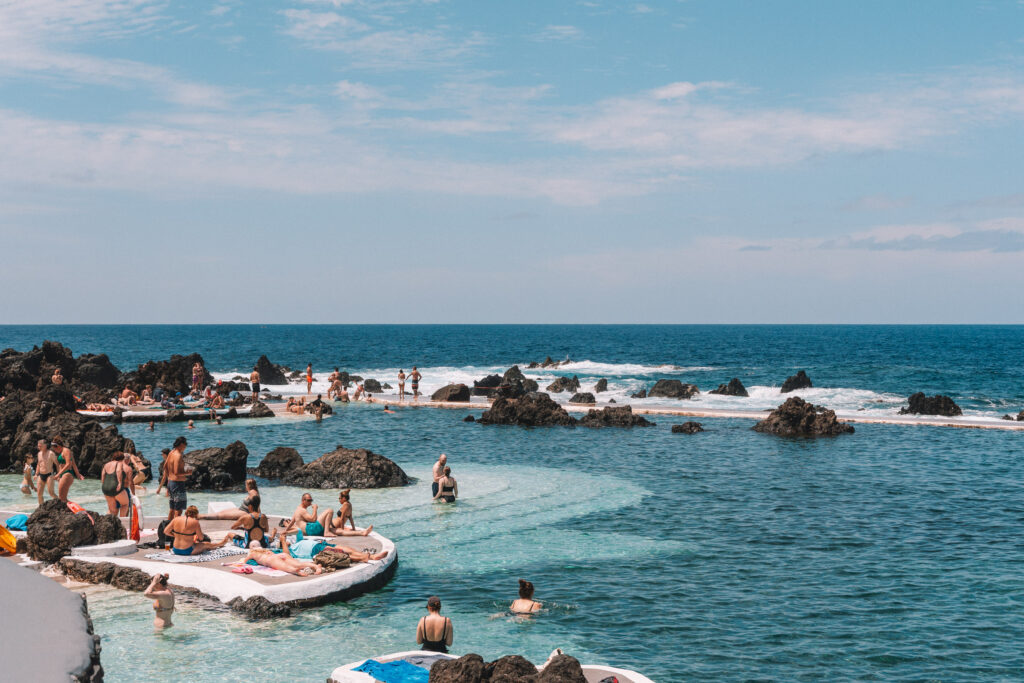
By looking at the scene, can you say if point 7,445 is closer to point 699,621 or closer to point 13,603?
point 13,603

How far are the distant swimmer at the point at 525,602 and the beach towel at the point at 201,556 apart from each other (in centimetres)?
672

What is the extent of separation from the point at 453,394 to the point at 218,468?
102 feet

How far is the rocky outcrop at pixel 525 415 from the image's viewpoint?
51438 mm

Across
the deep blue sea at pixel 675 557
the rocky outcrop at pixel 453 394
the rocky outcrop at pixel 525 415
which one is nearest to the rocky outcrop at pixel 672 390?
the rocky outcrop at pixel 453 394

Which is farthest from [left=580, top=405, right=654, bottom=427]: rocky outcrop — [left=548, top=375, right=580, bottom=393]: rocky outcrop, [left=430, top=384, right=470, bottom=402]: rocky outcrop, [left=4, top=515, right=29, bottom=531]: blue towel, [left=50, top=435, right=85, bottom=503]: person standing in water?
[left=4, top=515, right=29, bottom=531]: blue towel

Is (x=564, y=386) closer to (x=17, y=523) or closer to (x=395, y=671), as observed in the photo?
(x=17, y=523)

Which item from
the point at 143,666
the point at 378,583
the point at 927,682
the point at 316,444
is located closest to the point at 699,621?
the point at 927,682

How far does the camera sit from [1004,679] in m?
14.9

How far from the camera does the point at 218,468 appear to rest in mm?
30719

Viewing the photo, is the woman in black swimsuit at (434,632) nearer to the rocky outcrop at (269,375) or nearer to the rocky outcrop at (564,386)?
the rocky outcrop at (564,386)

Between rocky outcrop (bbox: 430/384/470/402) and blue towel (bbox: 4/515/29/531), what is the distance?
3989 centimetres

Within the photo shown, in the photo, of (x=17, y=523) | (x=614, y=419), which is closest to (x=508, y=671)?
(x=17, y=523)

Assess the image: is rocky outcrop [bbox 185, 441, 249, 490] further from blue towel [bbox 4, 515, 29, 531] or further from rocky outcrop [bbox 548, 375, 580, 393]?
rocky outcrop [bbox 548, 375, 580, 393]

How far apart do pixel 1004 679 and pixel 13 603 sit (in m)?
18.2
